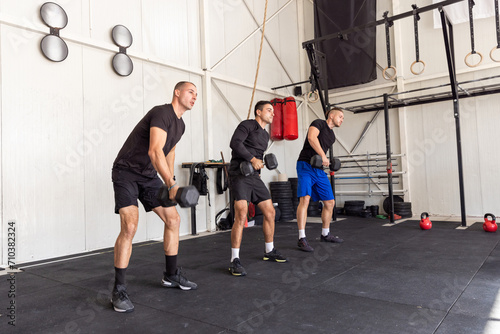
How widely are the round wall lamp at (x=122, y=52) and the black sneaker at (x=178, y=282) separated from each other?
9.70 feet

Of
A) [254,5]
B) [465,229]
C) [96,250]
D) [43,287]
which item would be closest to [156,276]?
[43,287]

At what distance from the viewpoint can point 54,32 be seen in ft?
12.2

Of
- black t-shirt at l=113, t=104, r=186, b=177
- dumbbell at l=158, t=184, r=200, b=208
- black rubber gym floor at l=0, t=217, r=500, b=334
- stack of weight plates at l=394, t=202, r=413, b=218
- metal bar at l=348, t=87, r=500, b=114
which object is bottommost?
black rubber gym floor at l=0, t=217, r=500, b=334

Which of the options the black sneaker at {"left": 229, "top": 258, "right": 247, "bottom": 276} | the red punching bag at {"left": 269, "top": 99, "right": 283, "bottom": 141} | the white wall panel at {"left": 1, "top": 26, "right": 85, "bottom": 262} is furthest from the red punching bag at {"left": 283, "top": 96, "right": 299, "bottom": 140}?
the black sneaker at {"left": 229, "top": 258, "right": 247, "bottom": 276}

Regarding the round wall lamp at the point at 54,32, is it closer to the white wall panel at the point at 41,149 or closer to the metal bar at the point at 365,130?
the white wall panel at the point at 41,149

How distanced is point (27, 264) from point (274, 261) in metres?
2.41

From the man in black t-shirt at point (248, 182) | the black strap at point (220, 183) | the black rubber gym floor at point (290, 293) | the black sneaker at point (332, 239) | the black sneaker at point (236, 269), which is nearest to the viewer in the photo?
the black rubber gym floor at point (290, 293)

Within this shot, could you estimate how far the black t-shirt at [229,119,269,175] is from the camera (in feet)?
9.13

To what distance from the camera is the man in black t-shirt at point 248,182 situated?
9.03 feet

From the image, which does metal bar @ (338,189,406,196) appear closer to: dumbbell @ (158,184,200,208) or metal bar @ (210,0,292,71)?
metal bar @ (210,0,292,71)

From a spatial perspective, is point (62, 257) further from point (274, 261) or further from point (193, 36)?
point (193, 36)

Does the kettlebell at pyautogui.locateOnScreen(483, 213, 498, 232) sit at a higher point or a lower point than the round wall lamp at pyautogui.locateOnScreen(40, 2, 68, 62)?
lower

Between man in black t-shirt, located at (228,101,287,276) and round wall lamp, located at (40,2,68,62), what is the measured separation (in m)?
2.36

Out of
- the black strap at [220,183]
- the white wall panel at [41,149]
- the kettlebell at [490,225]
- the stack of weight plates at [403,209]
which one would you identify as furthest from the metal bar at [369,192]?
the white wall panel at [41,149]
